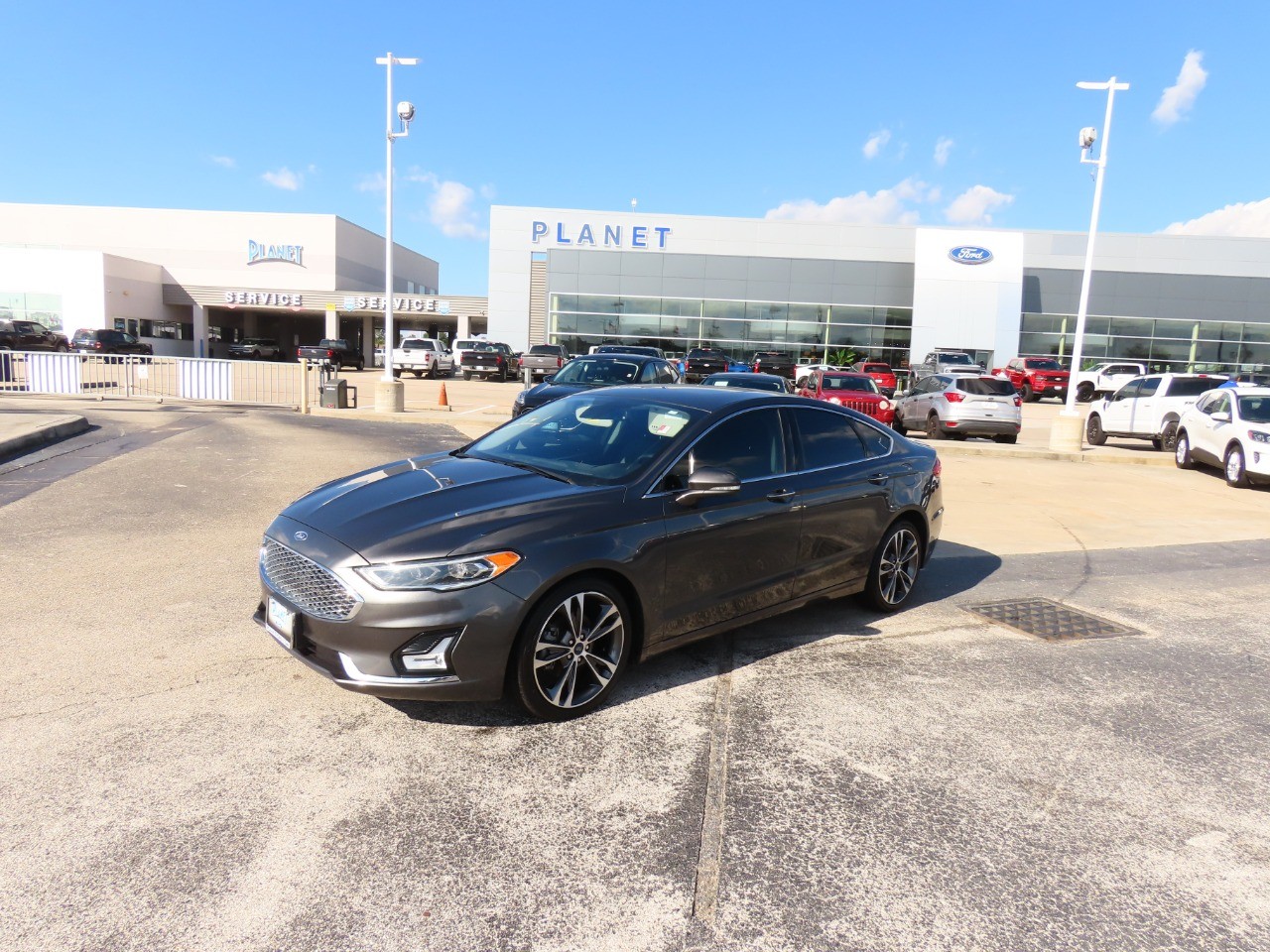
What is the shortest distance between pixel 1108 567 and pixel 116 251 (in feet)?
219

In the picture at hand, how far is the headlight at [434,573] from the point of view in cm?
355

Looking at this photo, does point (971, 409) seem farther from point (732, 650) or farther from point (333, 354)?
point (333, 354)

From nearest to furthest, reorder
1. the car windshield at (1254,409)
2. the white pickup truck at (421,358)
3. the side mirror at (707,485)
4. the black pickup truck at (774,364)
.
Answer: the side mirror at (707,485), the car windshield at (1254,409), the black pickup truck at (774,364), the white pickup truck at (421,358)

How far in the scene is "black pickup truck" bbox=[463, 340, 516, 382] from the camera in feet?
121

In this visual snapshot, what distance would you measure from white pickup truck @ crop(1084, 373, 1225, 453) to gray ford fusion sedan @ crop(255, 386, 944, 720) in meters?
15.4

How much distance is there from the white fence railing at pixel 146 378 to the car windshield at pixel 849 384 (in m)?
12.4

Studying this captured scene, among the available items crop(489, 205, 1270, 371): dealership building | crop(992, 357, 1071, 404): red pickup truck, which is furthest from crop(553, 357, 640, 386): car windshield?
crop(489, 205, 1270, 371): dealership building

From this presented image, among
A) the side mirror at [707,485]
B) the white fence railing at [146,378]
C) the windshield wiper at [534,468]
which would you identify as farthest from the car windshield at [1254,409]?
the white fence railing at [146,378]

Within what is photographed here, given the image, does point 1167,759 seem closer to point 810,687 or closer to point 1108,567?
point 810,687

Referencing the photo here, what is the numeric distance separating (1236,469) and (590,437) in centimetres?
1288

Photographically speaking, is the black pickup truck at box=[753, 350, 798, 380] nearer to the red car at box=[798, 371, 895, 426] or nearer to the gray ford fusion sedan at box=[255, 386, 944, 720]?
the red car at box=[798, 371, 895, 426]

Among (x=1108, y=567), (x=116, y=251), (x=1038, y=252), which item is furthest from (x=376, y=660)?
(x=116, y=251)

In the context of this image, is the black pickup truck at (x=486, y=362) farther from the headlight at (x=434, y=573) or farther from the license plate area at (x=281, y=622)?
the headlight at (x=434, y=573)

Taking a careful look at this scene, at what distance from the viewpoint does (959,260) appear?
4312 cm
